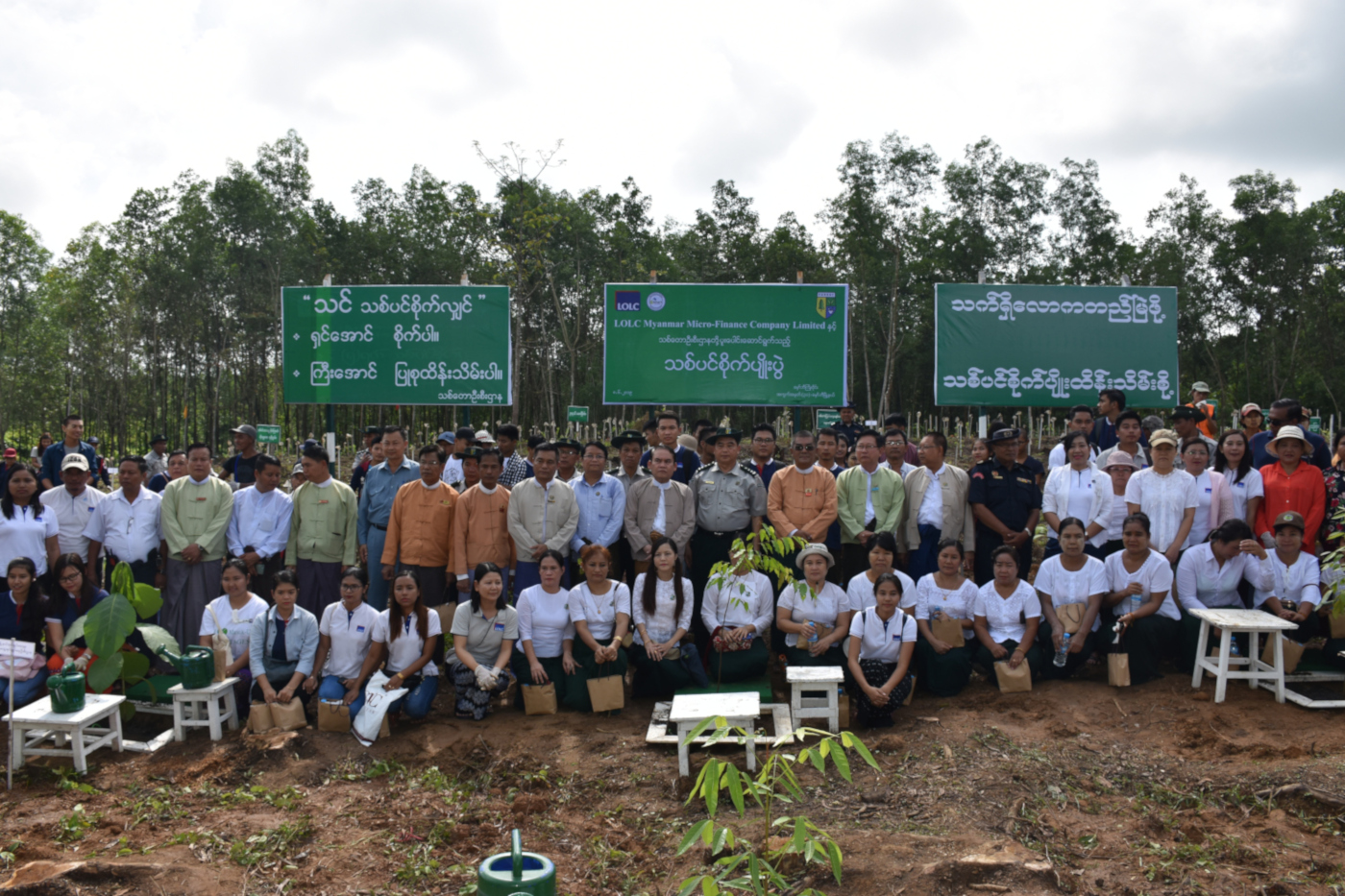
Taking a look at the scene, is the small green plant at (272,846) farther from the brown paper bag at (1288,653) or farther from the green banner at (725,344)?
the green banner at (725,344)

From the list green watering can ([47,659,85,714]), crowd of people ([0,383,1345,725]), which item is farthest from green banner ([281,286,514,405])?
green watering can ([47,659,85,714])

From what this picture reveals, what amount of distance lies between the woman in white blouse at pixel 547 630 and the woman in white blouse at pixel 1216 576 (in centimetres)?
421

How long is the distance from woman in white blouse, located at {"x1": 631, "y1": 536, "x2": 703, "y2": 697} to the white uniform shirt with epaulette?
62cm

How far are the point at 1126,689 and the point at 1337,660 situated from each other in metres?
1.51

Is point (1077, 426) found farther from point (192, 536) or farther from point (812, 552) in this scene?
point (192, 536)

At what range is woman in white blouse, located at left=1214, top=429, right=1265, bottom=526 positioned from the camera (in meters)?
6.23

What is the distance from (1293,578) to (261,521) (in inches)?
288

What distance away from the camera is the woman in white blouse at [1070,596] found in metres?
5.82

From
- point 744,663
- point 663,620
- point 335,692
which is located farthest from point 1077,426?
point 335,692

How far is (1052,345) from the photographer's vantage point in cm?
1002

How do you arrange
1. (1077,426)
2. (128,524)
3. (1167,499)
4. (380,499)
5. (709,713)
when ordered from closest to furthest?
(709,713) < (1167,499) < (128,524) < (380,499) < (1077,426)

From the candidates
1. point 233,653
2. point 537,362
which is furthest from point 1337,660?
point 537,362

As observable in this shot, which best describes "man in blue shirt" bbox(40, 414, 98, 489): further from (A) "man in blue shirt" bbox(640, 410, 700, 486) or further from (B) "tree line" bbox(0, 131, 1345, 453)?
(B) "tree line" bbox(0, 131, 1345, 453)

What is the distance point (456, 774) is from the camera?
4.82 meters
